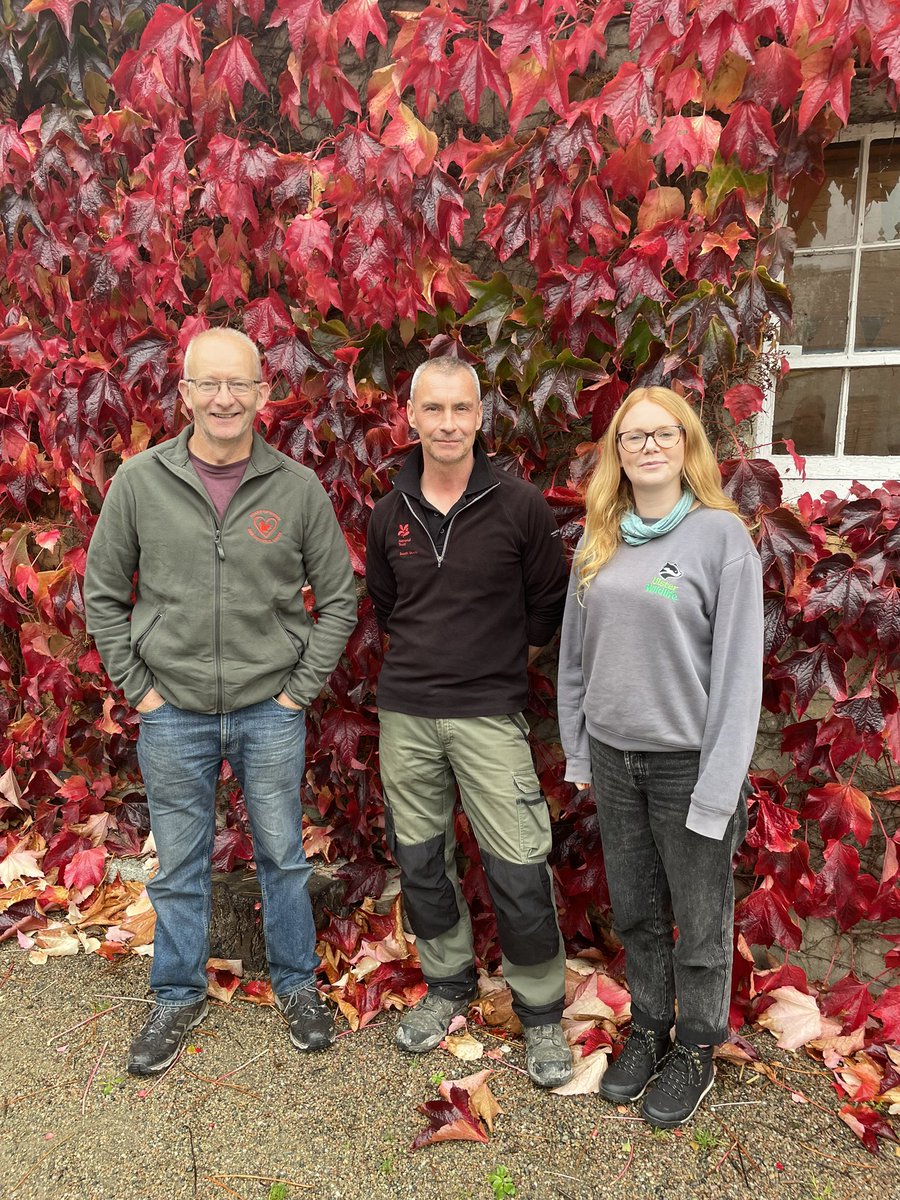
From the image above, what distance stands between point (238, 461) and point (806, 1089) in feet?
7.67

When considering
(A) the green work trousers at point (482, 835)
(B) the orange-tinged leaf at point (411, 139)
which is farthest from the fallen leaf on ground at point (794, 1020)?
(B) the orange-tinged leaf at point (411, 139)

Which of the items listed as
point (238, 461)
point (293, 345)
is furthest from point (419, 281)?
point (238, 461)

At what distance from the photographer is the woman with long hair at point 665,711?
6.30 ft

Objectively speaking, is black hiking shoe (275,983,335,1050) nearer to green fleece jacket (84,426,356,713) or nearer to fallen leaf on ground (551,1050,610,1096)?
fallen leaf on ground (551,1050,610,1096)

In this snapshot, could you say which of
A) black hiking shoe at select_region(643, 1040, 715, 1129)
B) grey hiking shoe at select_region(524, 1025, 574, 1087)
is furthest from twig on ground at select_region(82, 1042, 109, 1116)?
black hiking shoe at select_region(643, 1040, 715, 1129)

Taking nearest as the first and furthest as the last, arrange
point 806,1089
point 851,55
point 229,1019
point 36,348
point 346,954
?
1. point 851,55
2. point 806,1089
3. point 229,1019
4. point 346,954
5. point 36,348

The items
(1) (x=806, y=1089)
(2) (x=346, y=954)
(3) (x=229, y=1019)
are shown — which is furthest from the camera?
(2) (x=346, y=954)

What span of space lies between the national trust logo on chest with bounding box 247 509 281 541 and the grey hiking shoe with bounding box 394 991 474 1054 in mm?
1448

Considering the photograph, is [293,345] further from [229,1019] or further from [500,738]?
[229,1019]

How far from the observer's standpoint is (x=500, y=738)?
2336 millimetres

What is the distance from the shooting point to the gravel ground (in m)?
2.02

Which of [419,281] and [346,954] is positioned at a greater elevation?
[419,281]

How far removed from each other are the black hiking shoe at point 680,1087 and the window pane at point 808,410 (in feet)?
6.05

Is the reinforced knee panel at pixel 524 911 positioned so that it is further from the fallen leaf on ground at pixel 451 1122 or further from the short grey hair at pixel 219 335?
the short grey hair at pixel 219 335
